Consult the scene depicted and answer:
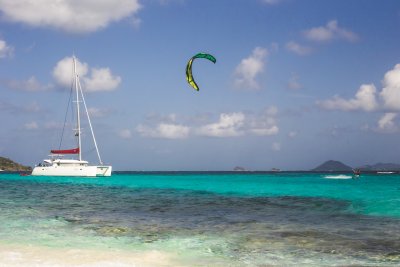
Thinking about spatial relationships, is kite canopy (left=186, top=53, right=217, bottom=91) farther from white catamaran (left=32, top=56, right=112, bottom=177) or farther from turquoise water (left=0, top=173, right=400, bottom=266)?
white catamaran (left=32, top=56, right=112, bottom=177)

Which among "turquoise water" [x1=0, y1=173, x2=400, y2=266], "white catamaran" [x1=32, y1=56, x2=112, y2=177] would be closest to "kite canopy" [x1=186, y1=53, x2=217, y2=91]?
"turquoise water" [x1=0, y1=173, x2=400, y2=266]

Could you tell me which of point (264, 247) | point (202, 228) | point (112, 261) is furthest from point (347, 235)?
point (112, 261)

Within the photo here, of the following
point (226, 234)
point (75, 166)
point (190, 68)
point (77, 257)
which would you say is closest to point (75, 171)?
point (75, 166)

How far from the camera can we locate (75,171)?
84.6 m

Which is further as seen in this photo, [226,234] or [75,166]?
[75,166]

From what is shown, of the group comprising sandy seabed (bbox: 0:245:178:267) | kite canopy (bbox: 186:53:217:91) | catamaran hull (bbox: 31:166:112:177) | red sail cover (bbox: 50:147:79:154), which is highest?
kite canopy (bbox: 186:53:217:91)

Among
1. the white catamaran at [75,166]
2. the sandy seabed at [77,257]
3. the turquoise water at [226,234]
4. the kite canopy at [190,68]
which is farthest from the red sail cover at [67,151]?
the sandy seabed at [77,257]

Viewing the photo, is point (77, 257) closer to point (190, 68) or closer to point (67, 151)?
point (190, 68)

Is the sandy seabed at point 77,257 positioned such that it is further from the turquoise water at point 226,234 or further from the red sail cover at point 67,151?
the red sail cover at point 67,151

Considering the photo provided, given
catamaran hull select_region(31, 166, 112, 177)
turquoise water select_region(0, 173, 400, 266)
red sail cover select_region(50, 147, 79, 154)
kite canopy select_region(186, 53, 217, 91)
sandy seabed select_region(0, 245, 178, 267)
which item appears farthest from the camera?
red sail cover select_region(50, 147, 79, 154)

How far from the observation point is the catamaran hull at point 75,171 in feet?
275

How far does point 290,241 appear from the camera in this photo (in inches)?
542

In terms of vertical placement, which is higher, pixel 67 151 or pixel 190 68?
pixel 190 68

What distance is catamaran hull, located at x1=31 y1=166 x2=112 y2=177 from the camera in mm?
83938
